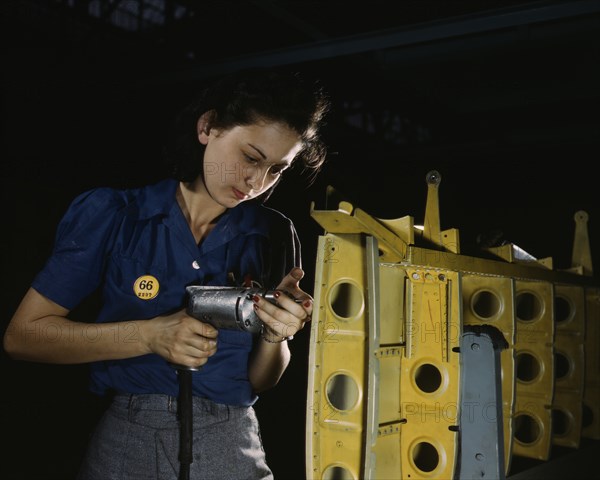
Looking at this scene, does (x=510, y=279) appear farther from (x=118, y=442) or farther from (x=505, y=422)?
(x=118, y=442)

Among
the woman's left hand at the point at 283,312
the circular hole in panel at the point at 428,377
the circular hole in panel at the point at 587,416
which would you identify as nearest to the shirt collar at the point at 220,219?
the woman's left hand at the point at 283,312

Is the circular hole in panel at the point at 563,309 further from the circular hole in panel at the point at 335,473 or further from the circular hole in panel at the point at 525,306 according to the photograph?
the circular hole in panel at the point at 335,473

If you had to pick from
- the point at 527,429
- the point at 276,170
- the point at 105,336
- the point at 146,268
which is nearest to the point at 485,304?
the point at 527,429

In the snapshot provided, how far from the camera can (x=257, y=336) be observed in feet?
5.19

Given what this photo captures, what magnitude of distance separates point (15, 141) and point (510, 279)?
9.62ft

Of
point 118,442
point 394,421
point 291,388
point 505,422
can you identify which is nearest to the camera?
point 118,442

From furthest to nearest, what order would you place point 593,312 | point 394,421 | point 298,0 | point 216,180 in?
point 593,312 → point 298,0 → point 394,421 → point 216,180

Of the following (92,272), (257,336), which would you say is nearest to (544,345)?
(257,336)

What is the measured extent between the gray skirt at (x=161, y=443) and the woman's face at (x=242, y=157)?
540 millimetres

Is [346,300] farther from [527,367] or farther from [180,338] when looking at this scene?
[527,367]

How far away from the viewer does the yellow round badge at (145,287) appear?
1460 millimetres

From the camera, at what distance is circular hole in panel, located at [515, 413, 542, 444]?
9.98 feet

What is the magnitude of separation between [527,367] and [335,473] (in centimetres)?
178

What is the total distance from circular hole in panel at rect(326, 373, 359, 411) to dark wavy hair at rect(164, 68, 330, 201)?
76 cm
